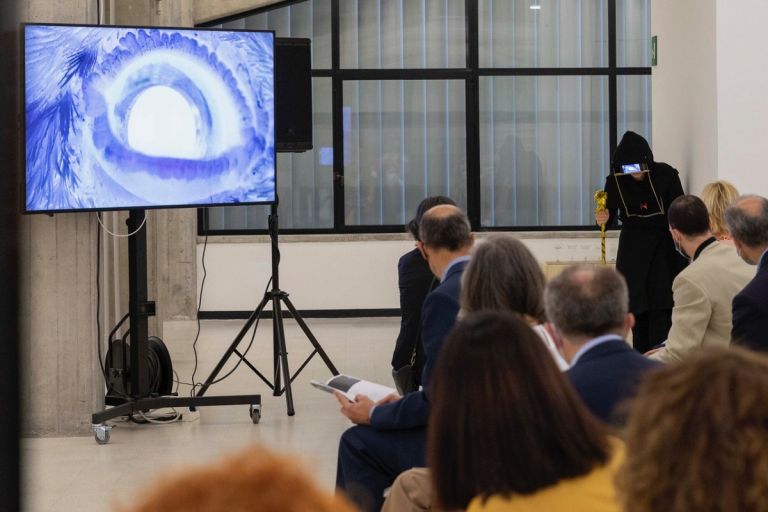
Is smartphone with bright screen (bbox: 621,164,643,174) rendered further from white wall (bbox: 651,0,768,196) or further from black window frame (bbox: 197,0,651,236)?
black window frame (bbox: 197,0,651,236)

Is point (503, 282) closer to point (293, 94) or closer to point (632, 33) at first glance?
point (293, 94)

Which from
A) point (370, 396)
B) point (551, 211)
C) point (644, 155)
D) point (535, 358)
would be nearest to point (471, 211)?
point (551, 211)

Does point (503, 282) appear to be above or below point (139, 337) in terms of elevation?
above

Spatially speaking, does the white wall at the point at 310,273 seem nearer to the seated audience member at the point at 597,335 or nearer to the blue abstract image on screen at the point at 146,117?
the blue abstract image on screen at the point at 146,117

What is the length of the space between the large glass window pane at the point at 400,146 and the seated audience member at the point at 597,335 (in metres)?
9.89

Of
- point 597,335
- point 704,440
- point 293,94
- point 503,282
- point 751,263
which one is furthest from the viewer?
point 293,94

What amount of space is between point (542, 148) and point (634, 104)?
3.65ft

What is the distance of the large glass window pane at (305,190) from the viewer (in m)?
12.6

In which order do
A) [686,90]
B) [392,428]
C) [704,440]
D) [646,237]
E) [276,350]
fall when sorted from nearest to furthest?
[704,440] → [392,428] → [276,350] → [646,237] → [686,90]

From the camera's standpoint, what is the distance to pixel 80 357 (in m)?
6.16

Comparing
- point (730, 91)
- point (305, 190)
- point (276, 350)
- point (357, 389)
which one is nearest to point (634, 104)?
point (305, 190)

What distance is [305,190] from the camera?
1271 centimetres

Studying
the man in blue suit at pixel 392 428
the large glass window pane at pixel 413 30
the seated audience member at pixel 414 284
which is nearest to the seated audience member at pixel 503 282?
the man in blue suit at pixel 392 428

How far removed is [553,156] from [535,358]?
1119cm
